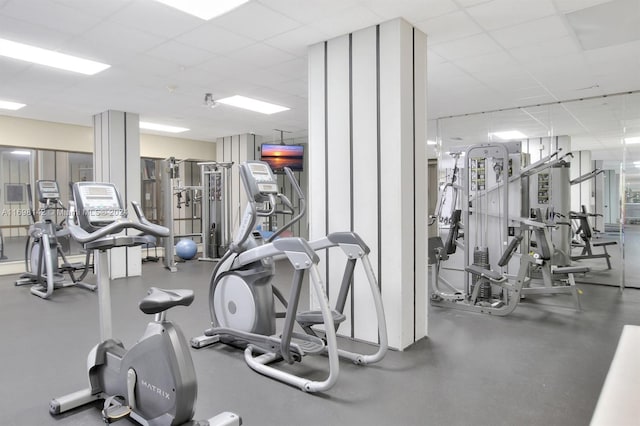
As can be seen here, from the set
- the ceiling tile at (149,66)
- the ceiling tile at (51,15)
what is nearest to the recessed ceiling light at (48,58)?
the ceiling tile at (149,66)

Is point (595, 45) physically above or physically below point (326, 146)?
above

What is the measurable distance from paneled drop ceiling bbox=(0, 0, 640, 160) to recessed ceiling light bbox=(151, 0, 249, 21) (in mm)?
90

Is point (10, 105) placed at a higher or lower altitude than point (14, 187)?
higher

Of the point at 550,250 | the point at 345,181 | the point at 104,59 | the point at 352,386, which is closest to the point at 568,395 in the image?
the point at 352,386

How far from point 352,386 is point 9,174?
8799 millimetres

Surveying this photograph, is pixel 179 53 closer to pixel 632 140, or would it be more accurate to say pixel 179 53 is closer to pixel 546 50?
pixel 546 50

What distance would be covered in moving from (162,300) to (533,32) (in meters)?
4.12

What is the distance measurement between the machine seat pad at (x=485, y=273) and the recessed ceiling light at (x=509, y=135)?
170 inches

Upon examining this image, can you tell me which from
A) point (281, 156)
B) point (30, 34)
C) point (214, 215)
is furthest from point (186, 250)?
point (30, 34)

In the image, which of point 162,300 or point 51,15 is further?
point 51,15

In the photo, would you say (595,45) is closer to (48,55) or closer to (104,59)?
(104,59)

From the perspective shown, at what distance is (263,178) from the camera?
3.69 metres

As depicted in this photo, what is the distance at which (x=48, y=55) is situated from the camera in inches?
183

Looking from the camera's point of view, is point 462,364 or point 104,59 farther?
point 104,59
